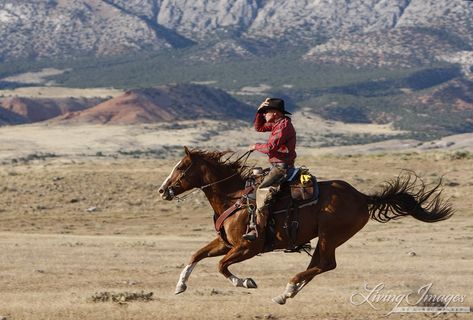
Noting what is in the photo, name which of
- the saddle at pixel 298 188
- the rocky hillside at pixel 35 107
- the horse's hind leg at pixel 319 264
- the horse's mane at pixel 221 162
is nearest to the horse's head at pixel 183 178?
the horse's mane at pixel 221 162

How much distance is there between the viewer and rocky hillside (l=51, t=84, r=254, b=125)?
13600cm

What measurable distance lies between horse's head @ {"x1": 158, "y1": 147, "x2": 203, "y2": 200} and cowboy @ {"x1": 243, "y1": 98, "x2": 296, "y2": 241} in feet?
3.24

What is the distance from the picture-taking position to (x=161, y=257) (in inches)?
988

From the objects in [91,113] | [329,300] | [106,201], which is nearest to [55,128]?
[91,113]

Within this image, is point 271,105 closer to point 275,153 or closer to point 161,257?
point 275,153

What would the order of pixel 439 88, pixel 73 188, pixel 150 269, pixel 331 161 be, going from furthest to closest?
pixel 439 88, pixel 331 161, pixel 73 188, pixel 150 269

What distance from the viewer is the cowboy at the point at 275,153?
14922 mm

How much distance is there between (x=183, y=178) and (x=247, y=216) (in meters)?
1.16

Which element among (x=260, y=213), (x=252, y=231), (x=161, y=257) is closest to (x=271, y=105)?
(x=260, y=213)

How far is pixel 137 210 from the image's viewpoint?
1731 inches

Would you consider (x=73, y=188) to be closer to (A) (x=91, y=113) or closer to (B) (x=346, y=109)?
(A) (x=91, y=113)

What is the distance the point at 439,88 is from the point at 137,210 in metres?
156

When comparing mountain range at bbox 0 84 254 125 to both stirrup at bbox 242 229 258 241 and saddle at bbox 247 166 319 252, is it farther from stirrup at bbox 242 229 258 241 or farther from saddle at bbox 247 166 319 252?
stirrup at bbox 242 229 258 241

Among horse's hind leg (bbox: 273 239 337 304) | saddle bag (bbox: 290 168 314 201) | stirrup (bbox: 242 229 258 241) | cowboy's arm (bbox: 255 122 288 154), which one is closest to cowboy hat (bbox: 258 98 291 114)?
cowboy's arm (bbox: 255 122 288 154)
